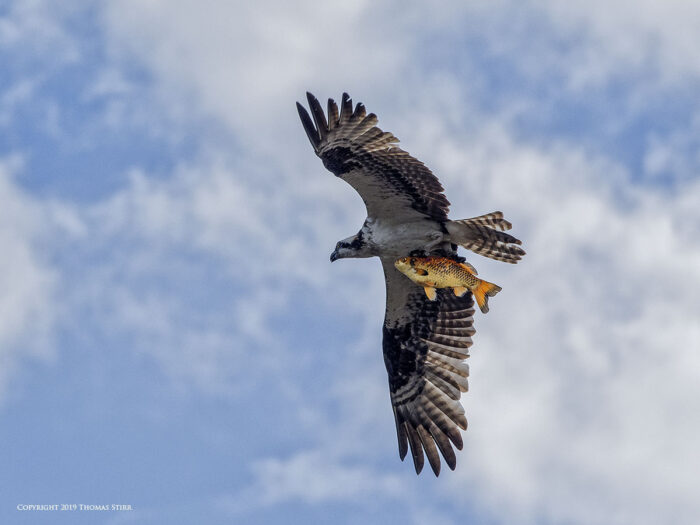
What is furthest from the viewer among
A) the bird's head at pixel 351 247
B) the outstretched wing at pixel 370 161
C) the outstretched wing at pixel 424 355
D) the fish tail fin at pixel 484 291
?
the outstretched wing at pixel 424 355

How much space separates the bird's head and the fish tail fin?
5.06ft

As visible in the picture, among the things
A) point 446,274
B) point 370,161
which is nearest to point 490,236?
point 446,274

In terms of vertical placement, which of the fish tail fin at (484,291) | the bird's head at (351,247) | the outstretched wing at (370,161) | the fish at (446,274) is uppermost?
the outstretched wing at (370,161)

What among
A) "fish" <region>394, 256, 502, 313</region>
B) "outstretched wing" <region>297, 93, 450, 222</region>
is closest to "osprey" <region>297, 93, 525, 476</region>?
"outstretched wing" <region>297, 93, 450, 222</region>

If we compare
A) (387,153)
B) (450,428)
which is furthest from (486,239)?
(450,428)

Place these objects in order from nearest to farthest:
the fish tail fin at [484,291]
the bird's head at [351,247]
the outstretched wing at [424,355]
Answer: the fish tail fin at [484,291] → the bird's head at [351,247] → the outstretched wing at [424,355]

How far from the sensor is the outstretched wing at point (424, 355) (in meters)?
14.9

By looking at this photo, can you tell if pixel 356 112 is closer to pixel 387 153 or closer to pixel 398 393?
pixel 387 153

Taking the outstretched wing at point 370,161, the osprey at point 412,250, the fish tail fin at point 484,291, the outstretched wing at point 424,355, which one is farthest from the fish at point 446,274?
the outstretched wing at point 424,355

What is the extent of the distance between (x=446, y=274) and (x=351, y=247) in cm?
136

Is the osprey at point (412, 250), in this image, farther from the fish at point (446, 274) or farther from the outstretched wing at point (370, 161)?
the fish at point (446, 274)

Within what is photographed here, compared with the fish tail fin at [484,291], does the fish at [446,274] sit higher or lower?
higher

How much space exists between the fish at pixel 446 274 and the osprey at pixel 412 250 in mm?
359

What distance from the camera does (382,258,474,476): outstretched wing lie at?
14945 millimetres
